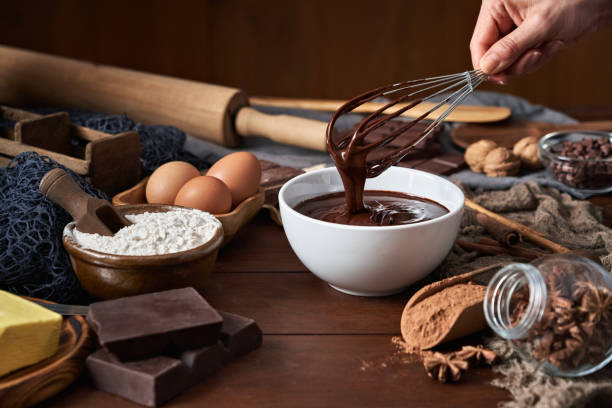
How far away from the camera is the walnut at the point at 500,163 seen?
1716mm

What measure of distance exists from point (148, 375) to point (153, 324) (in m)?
0.07

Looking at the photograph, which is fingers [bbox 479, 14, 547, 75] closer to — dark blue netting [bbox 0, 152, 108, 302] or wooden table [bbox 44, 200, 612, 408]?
wooden table [bbox 44, 200, 612, 408]

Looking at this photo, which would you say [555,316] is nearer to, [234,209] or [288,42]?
[234,209]

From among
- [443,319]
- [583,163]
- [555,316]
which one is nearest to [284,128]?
[583,163]

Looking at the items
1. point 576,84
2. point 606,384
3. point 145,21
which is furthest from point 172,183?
point 576,84

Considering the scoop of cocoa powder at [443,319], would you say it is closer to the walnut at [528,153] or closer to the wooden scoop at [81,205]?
the wooden scoop at [81,205]

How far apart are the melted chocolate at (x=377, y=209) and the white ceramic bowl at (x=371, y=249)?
0.05m

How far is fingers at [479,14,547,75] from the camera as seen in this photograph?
135 centimetres

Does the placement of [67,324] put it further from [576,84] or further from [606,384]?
[576,84]

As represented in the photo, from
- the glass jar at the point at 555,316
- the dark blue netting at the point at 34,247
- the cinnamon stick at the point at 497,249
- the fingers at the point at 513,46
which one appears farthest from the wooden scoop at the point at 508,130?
the dark blue netting at the point at 34,247

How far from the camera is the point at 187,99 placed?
6.44 feet

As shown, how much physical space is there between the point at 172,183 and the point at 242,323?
0.46 meters

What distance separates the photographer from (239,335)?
3.10ft

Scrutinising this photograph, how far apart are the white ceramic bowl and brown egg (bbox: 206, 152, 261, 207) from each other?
20cm
